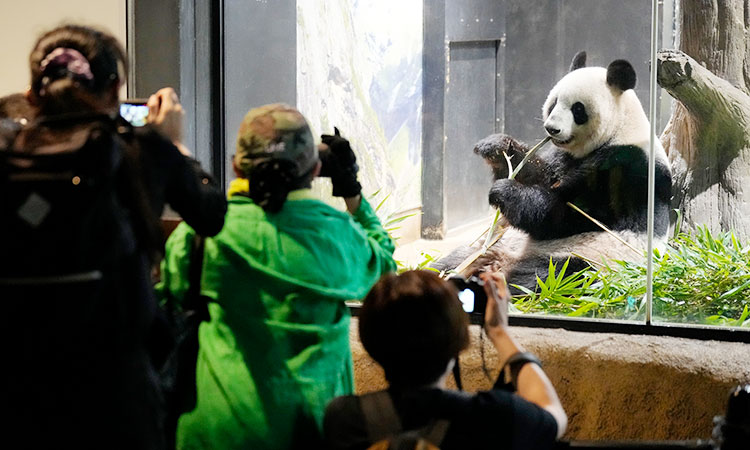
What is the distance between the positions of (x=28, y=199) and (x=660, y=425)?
2.42 meters

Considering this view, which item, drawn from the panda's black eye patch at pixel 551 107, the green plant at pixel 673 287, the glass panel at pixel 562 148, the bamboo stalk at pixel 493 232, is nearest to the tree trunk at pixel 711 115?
the green plant at pixel 673 287

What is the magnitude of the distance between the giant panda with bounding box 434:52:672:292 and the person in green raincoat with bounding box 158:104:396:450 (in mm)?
2097

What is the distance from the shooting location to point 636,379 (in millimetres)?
2969

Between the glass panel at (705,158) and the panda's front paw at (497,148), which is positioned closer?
the glass panel at (705,158)

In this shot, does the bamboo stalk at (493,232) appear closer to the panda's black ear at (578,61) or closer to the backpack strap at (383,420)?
the panda's black ear at (578,61)

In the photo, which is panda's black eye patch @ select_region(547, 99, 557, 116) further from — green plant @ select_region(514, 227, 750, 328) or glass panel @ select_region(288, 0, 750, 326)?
green plant @ select_region(514, 227, 750, 328)

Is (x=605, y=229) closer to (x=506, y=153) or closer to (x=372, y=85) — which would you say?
(x=506, y=153)

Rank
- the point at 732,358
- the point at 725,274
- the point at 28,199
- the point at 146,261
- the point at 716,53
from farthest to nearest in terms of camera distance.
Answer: the point at 716,53 → the point at 725,274 → the point at 732,358 → the point at 146,261 → the point at 28,199

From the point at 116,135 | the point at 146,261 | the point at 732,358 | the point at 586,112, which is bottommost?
the point at 732,358

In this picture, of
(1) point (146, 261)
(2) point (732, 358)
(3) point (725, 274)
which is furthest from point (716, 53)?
(1) point (146, 261)

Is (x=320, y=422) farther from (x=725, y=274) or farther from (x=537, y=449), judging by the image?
(x=725, y=274)

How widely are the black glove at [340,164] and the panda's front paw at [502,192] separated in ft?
6.24

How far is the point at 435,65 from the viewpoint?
385 cm

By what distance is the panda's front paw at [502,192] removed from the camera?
150 inches
